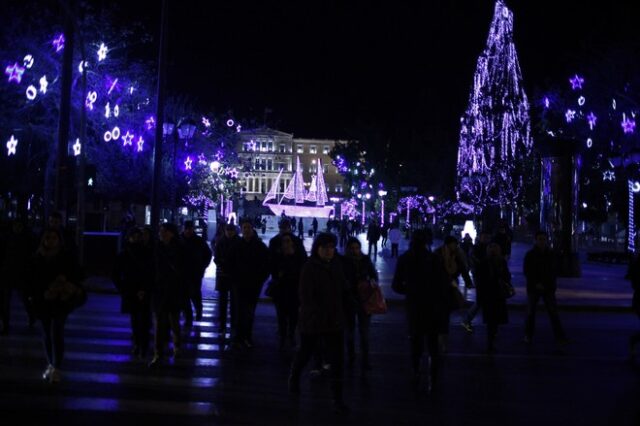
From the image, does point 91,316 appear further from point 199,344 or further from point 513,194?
point 513,194

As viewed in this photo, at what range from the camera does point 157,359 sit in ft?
33.7

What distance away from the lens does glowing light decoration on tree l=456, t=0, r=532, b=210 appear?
53.4 meters

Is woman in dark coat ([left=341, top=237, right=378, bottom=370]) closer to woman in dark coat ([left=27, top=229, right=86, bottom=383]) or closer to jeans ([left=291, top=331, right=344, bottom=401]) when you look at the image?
jeans ([left=291, top=331, right=344, bottom=401])

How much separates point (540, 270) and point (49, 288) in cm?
735

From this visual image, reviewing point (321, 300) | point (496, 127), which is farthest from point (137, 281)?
point (496, 127)

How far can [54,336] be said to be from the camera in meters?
8.84

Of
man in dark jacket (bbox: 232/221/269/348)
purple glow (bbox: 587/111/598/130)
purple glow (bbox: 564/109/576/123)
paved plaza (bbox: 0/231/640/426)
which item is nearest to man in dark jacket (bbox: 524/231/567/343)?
paved plaza (bbox: 0/231/640/426)

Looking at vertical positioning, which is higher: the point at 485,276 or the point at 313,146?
the point at 313,146

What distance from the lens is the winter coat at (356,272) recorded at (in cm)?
992

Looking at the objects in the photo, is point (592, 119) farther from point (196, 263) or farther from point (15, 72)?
point (196, 263)

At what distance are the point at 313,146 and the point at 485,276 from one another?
147 meters

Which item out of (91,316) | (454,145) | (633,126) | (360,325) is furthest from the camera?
(454,145)

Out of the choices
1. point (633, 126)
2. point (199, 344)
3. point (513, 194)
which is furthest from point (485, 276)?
point (513, 194)

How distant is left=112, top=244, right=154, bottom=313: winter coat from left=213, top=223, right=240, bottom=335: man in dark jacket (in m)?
1.34
